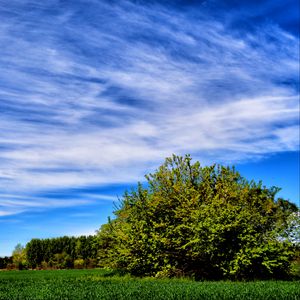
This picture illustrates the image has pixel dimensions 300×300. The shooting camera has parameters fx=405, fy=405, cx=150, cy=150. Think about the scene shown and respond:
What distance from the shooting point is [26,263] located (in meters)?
72.5

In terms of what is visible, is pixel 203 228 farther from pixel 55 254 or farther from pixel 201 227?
pixel 55 254

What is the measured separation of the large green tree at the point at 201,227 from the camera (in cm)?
2970

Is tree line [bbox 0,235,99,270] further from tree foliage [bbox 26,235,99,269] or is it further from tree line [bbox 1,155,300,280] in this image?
tree line [bbox 1,155,300,280]

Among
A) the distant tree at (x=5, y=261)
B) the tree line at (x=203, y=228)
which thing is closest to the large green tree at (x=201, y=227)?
the tree line at (x=203, y=228)

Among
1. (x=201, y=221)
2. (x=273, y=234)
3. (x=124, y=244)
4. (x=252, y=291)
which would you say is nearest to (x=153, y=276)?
(x=124, y=244)

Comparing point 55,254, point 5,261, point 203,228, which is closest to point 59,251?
point 55,254

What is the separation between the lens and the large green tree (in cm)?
2970

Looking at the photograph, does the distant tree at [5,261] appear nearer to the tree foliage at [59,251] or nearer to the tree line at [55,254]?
the tree line at [55,254]

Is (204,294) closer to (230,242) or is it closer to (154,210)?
(230,242)

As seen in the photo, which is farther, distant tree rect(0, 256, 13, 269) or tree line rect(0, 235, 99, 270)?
distant tree rect(0, 256, 13, 269)

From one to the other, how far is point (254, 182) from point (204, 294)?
55.9ft

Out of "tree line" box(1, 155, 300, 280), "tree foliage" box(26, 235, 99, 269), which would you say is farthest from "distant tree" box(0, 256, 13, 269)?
"tree line" box(1, 155, 300, 280)

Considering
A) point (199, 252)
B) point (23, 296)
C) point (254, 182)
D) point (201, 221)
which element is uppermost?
point (254, 182)

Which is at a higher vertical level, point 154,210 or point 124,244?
point 154,210
